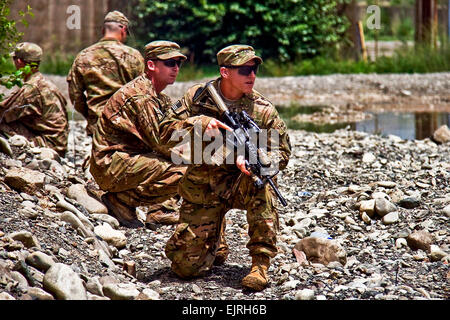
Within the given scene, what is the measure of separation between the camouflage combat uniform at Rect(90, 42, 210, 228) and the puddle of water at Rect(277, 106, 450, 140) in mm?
5541

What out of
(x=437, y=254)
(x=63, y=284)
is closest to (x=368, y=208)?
(x=437, y=254)

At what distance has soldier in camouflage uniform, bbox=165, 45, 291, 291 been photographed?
5230 mm

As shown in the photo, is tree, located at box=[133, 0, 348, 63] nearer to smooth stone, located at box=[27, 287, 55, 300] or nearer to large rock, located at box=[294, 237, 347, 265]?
large rock, located at box=[294, 237, 347, 265]

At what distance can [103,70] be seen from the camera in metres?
8.45

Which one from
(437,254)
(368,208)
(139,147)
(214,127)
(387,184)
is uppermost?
(214,127)

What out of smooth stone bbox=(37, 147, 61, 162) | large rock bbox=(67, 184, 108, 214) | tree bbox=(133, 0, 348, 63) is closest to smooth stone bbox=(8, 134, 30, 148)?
smooth stone bbox=(37, 147, 61, 162)

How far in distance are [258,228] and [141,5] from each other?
14.7 m

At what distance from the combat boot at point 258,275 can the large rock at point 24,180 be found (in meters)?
2.03

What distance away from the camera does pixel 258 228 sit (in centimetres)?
521

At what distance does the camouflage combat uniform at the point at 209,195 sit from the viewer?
534 cm

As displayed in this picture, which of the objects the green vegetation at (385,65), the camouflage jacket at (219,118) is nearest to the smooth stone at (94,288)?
the camouflage jacket at (219,118)

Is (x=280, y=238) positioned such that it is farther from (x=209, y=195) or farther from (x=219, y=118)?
(x=219, y=118)

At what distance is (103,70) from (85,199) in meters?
1.98

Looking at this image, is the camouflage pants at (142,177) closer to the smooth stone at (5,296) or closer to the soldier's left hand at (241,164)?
the soldier's left hand at (241,164)
